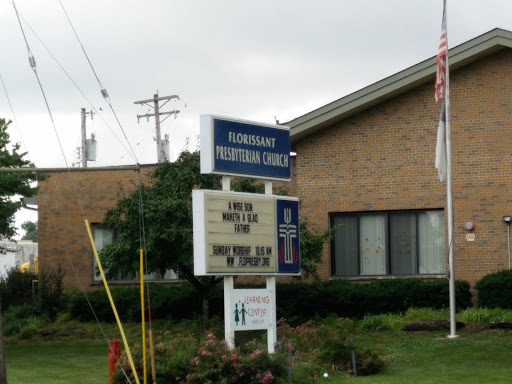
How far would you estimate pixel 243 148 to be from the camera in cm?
1855

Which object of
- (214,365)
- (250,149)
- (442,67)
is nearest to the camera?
(214,365)

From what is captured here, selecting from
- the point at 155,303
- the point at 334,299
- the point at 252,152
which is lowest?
the point at 155,303

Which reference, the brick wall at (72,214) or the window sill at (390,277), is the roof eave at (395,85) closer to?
the window sill at (390,277)

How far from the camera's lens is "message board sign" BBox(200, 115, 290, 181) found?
17.8 meters

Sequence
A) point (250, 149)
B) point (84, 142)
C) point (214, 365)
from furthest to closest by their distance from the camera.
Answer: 1. point (84, 142)
2. point (250, 149)
3. point (214, 365)

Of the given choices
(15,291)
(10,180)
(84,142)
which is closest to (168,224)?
(10,180)

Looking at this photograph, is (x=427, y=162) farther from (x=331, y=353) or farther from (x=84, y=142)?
(x=84, y=142)

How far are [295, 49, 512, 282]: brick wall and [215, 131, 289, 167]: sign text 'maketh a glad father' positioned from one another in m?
11.0

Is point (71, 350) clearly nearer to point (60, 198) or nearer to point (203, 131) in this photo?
point (60, 198)

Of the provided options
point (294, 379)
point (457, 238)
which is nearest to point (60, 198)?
point (457, 238)

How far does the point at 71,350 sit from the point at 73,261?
7.21 m

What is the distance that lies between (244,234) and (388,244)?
1254cm

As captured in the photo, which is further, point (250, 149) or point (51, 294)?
point (51, 294)

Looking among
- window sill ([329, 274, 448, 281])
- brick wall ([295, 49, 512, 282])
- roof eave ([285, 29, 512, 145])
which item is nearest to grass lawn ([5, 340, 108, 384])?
window sill ([329, 274, 448, 281])
